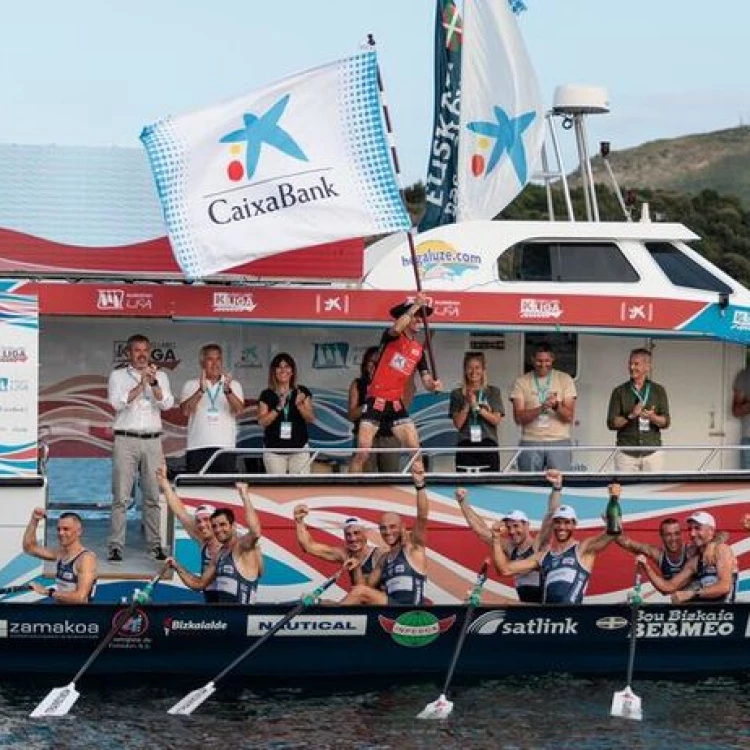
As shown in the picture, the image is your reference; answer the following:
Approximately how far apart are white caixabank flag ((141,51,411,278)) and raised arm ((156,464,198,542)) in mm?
1847

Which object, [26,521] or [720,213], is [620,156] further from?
[26,521]

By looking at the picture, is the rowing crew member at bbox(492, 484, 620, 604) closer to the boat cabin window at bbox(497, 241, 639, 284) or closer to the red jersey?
the red jersey

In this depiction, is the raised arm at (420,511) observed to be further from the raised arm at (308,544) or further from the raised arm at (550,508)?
the raised arm at (550,508)

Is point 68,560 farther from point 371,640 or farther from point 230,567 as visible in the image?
point 371,640

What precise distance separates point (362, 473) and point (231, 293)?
1.94 meters

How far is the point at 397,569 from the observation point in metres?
15.9

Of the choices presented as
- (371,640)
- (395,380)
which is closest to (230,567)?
(371,640)

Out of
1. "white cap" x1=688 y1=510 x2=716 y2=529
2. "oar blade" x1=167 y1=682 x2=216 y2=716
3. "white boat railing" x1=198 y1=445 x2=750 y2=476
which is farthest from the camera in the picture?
"white boat railing" x1=198 y1=445 x2=750 y2=476

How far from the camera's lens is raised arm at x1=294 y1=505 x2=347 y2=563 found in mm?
15922

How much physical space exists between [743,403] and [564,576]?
2.98 m

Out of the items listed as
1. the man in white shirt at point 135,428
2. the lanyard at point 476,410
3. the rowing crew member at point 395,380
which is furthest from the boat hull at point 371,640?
the lanyard at point 476,410

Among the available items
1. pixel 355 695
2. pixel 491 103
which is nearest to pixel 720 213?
pixel 491 103

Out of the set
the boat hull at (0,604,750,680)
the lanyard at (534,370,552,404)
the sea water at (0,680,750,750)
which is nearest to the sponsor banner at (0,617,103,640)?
the boat hull at (0,604,750,680)

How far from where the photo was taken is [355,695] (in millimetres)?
15836
